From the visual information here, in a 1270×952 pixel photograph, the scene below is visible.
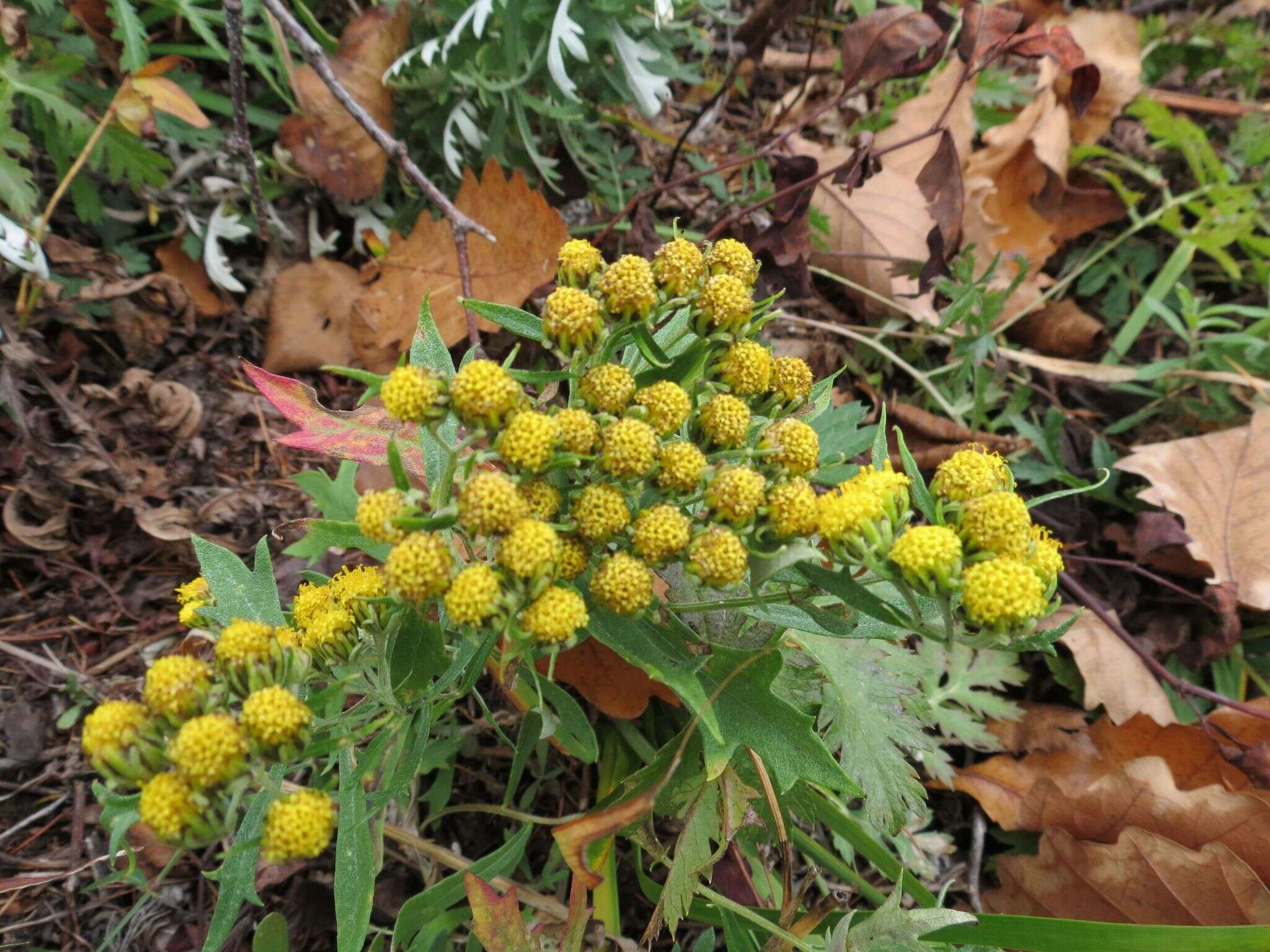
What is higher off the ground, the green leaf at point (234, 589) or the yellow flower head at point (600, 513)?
the yellow flower head at point (600, 513)

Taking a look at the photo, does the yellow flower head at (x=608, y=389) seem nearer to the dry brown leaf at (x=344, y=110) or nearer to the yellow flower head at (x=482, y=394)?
the yellow flower head at (x=482, y=394)

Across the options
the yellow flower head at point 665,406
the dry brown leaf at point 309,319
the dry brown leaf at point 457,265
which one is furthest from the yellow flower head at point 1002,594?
the dry brown leaf at point 309,319

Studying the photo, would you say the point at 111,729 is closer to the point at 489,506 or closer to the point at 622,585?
the point at 489,506

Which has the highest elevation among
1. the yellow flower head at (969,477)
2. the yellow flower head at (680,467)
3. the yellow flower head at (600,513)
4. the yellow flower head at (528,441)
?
the yellow flower head at (969,477)

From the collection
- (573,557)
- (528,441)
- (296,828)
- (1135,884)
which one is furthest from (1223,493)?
(296,828)

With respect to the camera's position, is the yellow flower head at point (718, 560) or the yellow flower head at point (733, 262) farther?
the yellow flower head at point (733, 262)
